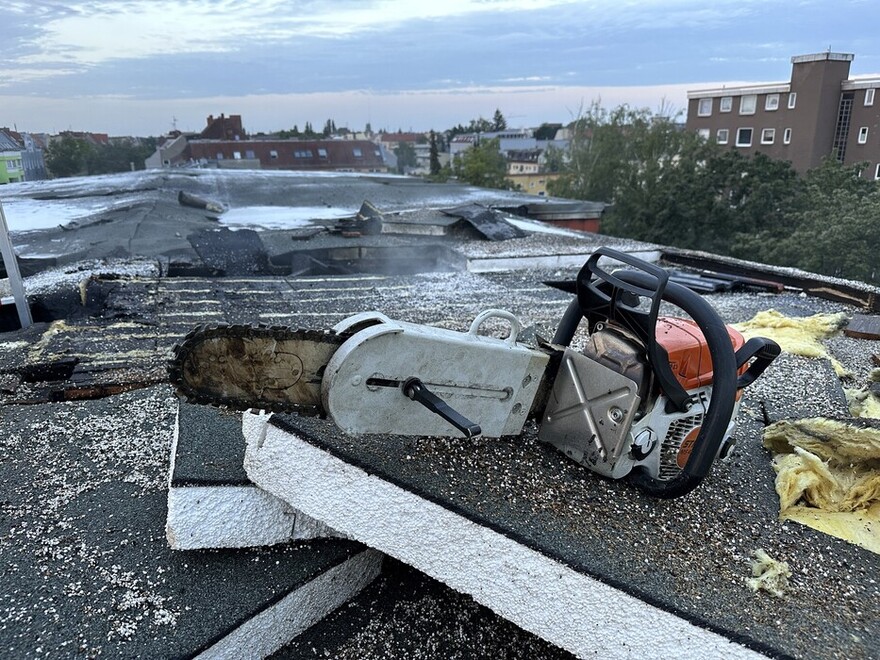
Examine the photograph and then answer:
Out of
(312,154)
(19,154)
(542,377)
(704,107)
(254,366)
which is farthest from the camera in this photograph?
(312,154)

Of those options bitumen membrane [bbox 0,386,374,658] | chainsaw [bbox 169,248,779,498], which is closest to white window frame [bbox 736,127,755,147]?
chainsaw [bbox 169,248,779,498]

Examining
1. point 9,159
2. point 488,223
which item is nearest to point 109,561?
point 9,159

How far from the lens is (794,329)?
18.5ft

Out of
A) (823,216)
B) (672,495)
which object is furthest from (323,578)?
(823,216)

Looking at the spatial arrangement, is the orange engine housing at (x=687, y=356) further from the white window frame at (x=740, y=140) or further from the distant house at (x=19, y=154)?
the white window frame at (x=740, y=140)

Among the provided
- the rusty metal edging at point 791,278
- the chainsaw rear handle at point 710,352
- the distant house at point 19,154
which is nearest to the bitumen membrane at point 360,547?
the chainsaw rear handle at point 710,352

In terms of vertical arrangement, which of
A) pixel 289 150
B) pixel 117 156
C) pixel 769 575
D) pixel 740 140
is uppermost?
pixel 740 140

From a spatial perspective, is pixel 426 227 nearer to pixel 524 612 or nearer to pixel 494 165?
pixel 524 612

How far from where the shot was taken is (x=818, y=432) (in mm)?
3113

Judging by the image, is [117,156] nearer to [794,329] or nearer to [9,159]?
[9,159]

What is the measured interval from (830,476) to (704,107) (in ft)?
149

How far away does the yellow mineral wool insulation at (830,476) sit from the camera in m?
2.69

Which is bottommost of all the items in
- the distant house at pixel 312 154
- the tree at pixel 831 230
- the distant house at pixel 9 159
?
the tree at pixel 831 230

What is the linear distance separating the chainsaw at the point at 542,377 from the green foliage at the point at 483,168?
35911mm
